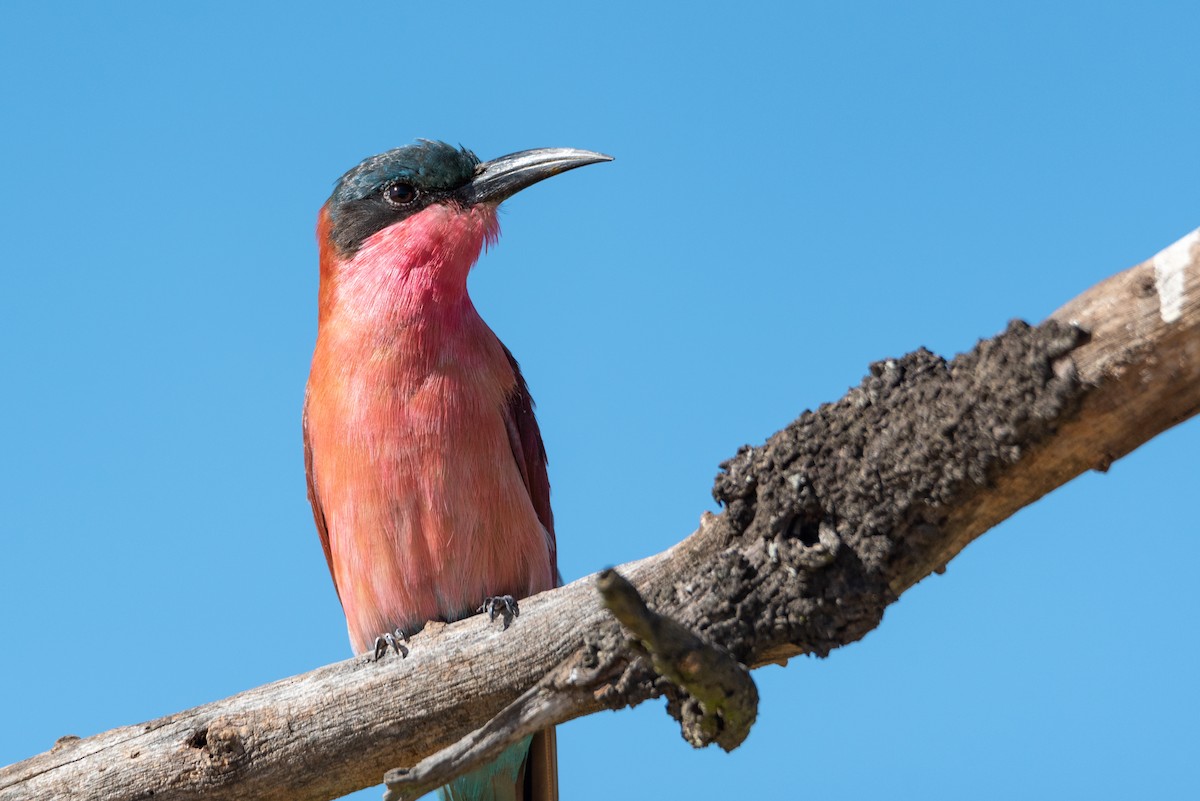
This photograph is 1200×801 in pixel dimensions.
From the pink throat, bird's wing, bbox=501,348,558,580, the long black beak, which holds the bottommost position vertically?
bird's wing, bbox=501,348,558,580

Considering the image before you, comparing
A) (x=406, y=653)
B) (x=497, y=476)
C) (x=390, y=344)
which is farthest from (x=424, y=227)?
(x=406, y=653)

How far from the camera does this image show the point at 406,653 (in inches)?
171

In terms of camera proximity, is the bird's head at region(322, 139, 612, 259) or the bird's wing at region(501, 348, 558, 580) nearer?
the bird's wing at region(501, 348, 558, 580)

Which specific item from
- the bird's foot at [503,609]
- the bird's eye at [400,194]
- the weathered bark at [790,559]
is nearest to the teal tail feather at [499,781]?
the bird's foot at [503,609]

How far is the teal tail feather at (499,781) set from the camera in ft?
17.5

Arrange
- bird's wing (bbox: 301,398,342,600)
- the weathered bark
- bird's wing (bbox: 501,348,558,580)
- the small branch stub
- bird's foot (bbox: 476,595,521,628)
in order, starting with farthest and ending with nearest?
bird's wing (bbox: 301,398,342,600)
bird's wing (bbox: 501,348,558,580)
bird's foot (bbox: 476,595,521,628)
the weathered bark
the small branch stub

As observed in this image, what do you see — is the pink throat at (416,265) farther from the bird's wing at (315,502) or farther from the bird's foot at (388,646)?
the bird's foot at (388,646)

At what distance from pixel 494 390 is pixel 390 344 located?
1.65 feet

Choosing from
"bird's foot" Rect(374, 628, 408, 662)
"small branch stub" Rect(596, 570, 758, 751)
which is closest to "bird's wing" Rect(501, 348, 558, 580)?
"bird's foot" Rect(374, 628, 408, 662)

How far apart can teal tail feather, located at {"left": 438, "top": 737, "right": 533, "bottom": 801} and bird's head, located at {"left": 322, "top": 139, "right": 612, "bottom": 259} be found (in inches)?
95.4

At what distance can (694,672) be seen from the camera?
3.07m

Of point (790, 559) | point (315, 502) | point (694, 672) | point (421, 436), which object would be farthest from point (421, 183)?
point (694, 672)

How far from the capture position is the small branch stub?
279 cm

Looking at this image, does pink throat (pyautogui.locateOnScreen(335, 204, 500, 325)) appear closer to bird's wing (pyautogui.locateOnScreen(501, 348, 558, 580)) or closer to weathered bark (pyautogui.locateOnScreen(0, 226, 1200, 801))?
bird's wing (pyautogui.locateOnScreen(501, 348, 558, 580))
